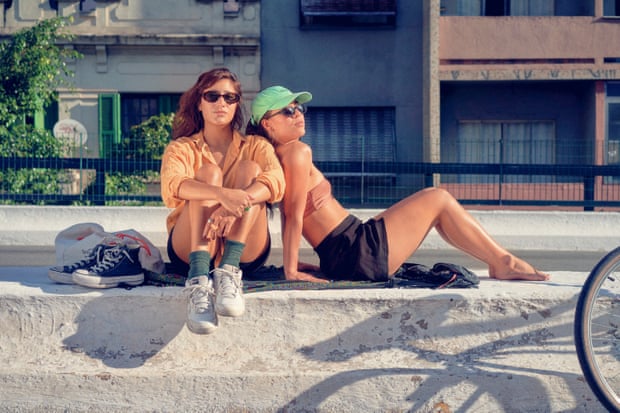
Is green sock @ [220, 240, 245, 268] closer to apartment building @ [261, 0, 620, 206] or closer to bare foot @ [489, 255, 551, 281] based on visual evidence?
bare foot @ [489, 255, 551, 281]

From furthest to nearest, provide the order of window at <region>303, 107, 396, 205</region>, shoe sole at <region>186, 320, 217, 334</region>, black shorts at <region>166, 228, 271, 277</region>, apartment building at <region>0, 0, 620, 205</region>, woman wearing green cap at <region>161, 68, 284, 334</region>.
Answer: apartment building at <region>0, 0, 620, 205</region> → window at <region>303, 107, 396, 205</region> → black shorts at <region>166, 228, 271, 277</region> → woman wearing green cap at <region>161, 68, 284, 334</region> → shoe sole at <region>186, 320, 217, 334</region>

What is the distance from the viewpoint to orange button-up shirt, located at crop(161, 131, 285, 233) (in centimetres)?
382

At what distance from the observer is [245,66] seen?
20328mm

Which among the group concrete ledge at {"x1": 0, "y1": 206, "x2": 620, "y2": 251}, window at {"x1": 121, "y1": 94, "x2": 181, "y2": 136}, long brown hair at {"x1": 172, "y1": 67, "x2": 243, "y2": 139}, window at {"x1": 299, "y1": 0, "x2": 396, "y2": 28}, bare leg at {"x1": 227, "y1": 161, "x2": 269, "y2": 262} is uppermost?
window at {"x1": 299, "y1": 0, "x2": 396, "y2": 28}

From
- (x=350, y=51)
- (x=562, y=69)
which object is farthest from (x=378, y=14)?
(x=562, y=69)

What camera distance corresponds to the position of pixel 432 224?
13.7ft

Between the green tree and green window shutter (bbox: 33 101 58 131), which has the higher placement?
the green tree

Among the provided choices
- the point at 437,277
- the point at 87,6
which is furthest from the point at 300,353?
the point at 87,6

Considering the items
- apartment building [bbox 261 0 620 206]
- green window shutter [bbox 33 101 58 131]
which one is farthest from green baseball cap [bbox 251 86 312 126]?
green window shutter [bbox 33 101 58 131]

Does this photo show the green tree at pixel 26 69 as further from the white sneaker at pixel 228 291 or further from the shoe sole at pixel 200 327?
the shoe sole at pixel 200 327

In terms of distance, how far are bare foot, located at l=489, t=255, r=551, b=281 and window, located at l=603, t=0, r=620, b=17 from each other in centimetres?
1812

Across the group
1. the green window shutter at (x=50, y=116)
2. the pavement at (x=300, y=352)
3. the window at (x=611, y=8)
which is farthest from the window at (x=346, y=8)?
the pavement at (x=300, y=352)

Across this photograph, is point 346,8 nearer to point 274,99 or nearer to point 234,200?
point 274,99

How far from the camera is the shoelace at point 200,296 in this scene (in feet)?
11.1
